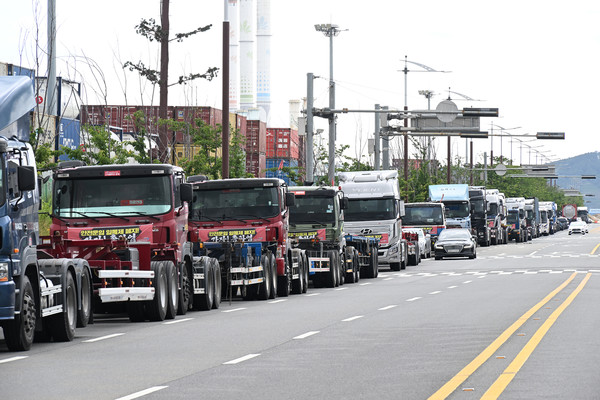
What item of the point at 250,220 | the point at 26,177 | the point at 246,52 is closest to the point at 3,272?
the point at 26,177

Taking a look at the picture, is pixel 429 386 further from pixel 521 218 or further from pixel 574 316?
pixel 521 218

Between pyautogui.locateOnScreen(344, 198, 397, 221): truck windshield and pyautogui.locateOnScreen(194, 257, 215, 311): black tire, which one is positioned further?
pyautogui.locateOnScreen(344, 198, 397, 221): truck windshield

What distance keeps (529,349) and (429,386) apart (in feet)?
12.1

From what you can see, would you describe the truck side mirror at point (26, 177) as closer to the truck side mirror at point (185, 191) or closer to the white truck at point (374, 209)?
the truck side mirror at point (185, 191)

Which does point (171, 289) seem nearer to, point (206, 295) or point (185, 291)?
point (185, 291)

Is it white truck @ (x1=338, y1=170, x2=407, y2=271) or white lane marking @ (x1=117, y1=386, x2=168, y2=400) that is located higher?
white truck @ (x1=338, y1=170, x2=407, y2=271)

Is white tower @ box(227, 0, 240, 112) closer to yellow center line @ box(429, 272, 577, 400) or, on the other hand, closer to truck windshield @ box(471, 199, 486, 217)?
truck windshield @ box(471, 199, 486, 217)

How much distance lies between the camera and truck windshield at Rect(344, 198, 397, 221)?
139 feet

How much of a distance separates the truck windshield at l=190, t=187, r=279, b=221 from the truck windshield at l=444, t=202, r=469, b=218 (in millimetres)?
41853

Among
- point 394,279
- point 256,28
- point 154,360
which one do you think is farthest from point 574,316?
point 256,28

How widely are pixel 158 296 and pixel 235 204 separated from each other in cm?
696

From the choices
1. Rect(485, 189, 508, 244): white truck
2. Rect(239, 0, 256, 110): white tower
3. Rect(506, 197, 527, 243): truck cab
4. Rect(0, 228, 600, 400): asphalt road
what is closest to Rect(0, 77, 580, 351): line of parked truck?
Rect(0, 228, 600, 400): asphalt road

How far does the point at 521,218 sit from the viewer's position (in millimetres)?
96625

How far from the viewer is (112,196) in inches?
836
